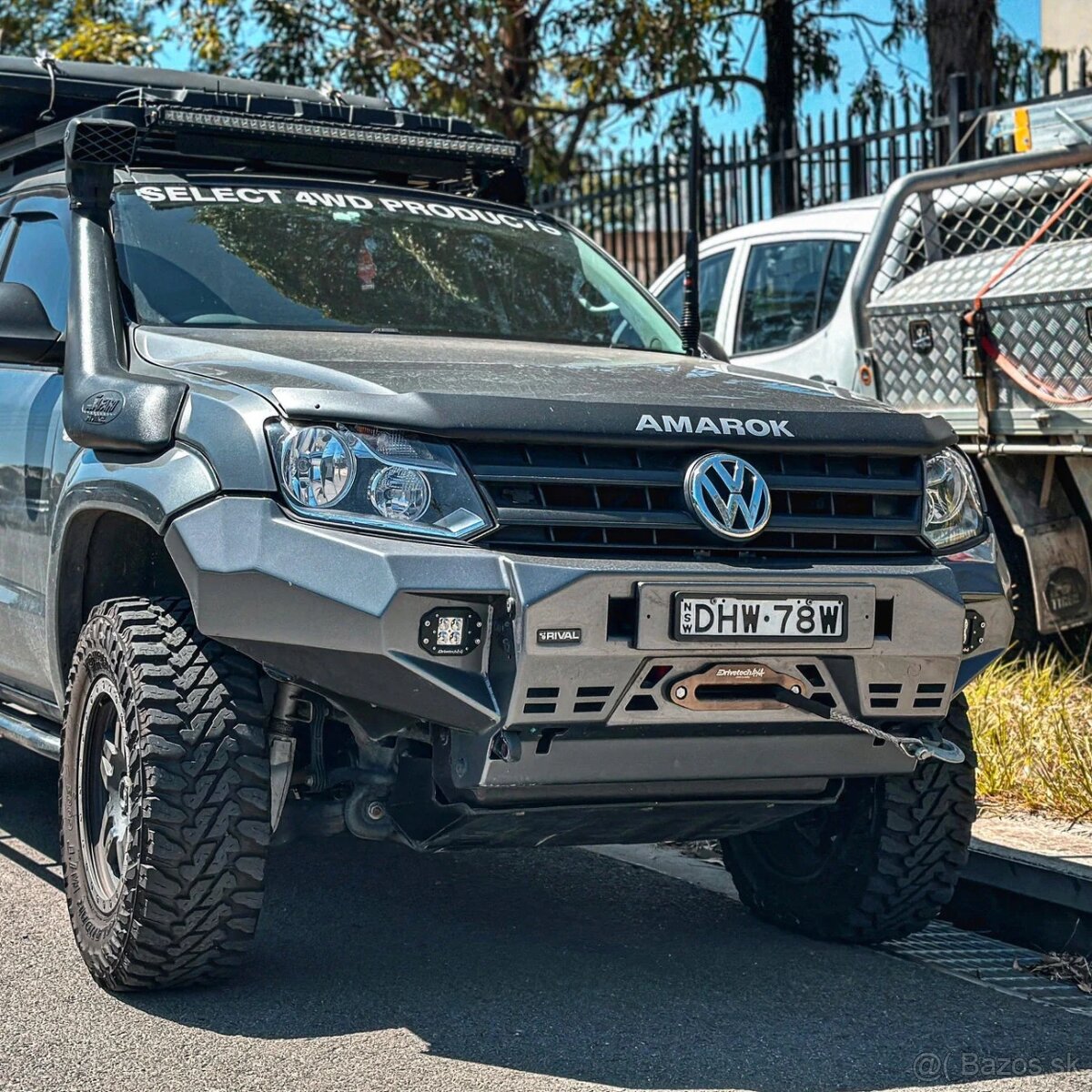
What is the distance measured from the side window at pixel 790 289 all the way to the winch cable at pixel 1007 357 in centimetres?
172

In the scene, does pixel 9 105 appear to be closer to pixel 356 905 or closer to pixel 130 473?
pixel 130 473

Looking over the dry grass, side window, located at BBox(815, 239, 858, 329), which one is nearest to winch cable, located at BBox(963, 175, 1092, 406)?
the dry grass

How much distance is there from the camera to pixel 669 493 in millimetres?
3988

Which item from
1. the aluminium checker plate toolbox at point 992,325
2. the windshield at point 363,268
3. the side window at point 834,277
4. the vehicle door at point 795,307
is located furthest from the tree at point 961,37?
the windshield at point 363,268

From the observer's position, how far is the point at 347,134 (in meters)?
5.61

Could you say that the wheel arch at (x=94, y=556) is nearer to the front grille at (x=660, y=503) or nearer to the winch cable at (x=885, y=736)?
the front grille at (x=660, y=503)

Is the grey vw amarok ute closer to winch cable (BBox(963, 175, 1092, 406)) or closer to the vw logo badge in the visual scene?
the vw logo badge

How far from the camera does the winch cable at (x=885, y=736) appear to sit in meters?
4.00

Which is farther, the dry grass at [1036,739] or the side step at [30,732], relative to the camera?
the dry grass at [1036,739]

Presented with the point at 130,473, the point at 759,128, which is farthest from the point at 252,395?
the point at 759,128

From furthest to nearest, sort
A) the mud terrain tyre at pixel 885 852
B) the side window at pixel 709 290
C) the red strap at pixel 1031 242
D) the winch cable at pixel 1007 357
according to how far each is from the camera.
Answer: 1. the side window at pixel 709 290
2. the red strap at pixel 1031 242
3. the winch cable at pixel 1007 357
4. the mud terrain tyre at pixel 885 852

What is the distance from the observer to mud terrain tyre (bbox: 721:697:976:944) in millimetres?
4602

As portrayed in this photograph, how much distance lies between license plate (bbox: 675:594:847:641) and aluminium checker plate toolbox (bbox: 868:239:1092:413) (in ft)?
10.3

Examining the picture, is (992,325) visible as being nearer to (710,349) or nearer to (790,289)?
(710,349)
